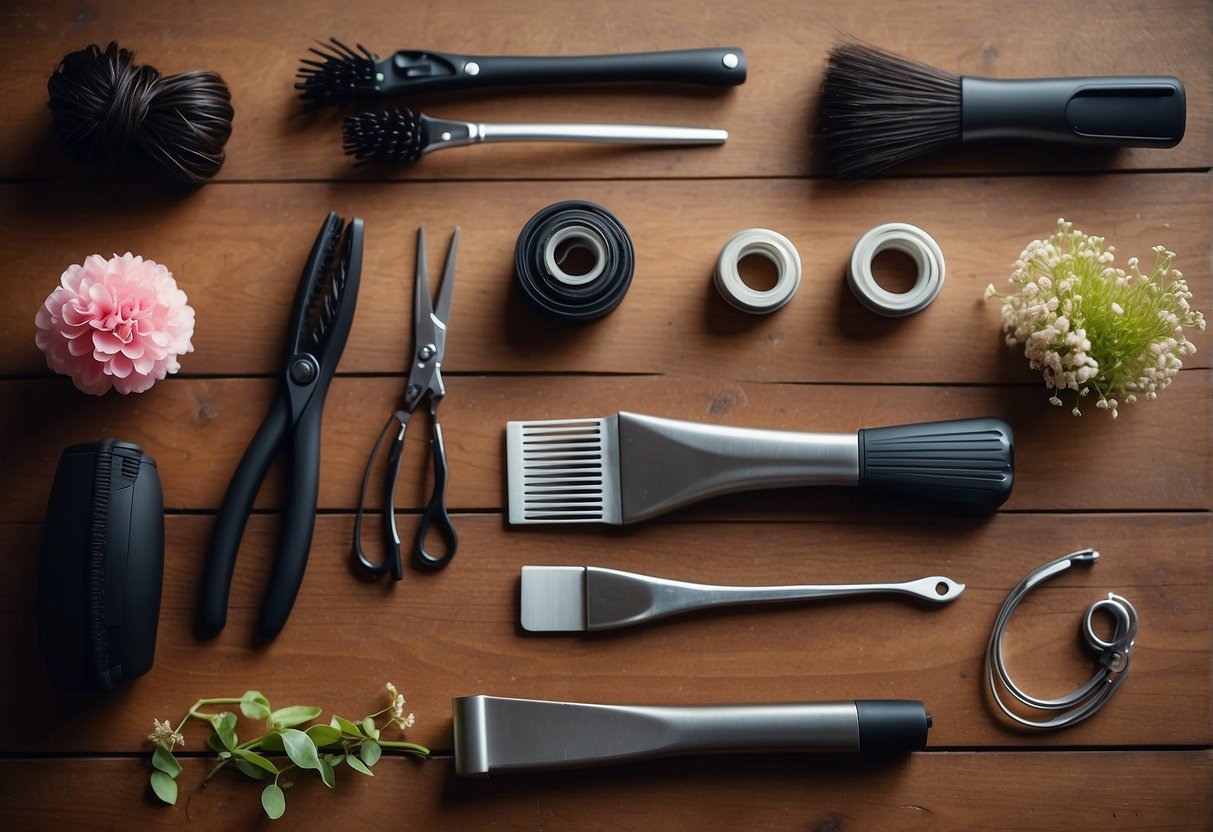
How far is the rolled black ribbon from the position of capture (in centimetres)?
90

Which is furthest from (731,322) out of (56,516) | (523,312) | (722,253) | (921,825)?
(56,516)

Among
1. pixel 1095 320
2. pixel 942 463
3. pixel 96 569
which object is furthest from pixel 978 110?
pixel 96 569

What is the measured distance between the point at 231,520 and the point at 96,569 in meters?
0.12

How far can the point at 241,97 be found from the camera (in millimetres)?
996

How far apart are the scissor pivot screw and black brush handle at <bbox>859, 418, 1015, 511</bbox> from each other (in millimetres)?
536

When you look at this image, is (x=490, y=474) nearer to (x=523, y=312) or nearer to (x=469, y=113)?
(x=523, y=312)

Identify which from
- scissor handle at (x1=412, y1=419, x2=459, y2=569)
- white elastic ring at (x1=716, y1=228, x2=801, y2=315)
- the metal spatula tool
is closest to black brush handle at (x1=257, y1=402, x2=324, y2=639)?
scissor handle at (x1=412, y1=419, x2=459, y2=569)

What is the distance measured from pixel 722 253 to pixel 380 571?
46 centimetres

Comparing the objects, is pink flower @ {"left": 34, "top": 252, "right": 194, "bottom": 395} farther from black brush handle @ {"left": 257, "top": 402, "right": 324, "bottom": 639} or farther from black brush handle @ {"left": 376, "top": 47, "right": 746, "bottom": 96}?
black brush handle @ {"left": 376, "top": 47, "right": 746, "bottom": 96}

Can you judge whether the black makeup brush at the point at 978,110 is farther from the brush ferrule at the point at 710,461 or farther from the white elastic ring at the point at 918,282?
the brush ferrule at the point at 710,461

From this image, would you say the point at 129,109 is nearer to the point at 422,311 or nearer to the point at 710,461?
→ the point at 422,311

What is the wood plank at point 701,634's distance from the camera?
0.93m

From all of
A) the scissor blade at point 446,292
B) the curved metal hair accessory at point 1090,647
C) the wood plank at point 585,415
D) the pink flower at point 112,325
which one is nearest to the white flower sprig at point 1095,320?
the wood plank at point 585,415

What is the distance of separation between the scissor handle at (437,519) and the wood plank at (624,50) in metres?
0.30
